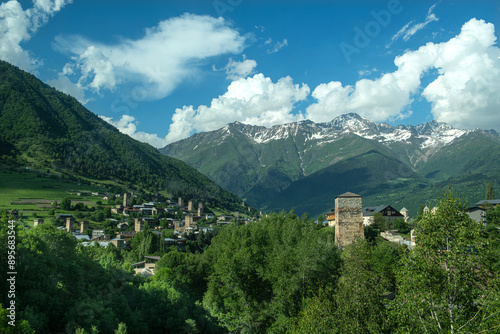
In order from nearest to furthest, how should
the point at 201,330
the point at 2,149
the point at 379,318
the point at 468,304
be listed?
the point at 468,304
the point at 379,318
the point at 201,330
the point at 2,149

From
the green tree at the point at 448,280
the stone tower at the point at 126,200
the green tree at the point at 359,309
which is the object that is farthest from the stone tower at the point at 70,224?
the green tree at the point at 448,280

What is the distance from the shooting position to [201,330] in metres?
38.3

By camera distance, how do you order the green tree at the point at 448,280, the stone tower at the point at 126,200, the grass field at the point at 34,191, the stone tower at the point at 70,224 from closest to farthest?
the green tree at the point at 448,280 → the stone tower at the point at 70,224 → the grass field at the point at 34,191 → the stone tower at the point at 126,200

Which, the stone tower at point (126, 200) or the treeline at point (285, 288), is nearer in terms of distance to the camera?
the treeline at point (285, 288)

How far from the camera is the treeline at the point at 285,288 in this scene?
14.6m

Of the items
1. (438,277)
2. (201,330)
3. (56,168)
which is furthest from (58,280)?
(56,168)

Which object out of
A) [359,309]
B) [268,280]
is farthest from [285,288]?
[359,309]

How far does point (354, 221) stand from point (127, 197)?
131178 mm

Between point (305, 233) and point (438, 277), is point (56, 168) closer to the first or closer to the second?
point (305, 233)

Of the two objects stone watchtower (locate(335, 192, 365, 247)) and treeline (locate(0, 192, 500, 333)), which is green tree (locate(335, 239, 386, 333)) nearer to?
treeline (locate(0, 192, 500, 333))

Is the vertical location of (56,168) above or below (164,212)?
above

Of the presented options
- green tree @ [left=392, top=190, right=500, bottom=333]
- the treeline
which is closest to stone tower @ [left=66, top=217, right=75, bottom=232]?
the treeline

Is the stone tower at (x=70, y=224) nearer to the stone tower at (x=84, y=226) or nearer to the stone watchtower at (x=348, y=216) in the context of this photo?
the stone tower at (x=84, y=226)

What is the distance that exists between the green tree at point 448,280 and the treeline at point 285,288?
0.04 metres
